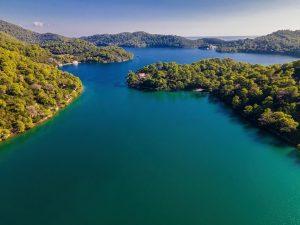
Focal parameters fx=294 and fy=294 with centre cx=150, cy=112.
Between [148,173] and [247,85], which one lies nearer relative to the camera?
[148,173]

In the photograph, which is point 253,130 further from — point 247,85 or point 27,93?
point 27,93

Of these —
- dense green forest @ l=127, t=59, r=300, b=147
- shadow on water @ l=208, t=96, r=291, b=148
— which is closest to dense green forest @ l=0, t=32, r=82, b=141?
dense green forest @ l=127, t=59, r=300, b=147

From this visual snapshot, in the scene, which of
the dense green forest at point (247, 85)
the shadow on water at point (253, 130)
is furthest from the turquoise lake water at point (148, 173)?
the dense green forest at point (247, 85)

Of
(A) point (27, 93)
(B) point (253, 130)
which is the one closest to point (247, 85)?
(B) point (253, 130)

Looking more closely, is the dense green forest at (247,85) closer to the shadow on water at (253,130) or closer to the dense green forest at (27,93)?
the shadow on water at (253,130)

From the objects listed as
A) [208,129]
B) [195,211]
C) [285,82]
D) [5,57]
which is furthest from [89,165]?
[285,82]
